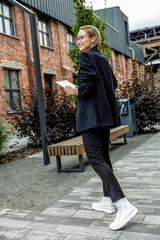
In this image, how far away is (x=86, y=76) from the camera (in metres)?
2.79

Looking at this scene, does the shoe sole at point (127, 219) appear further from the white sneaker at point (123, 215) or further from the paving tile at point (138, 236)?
the paving tile at point (138, 236)

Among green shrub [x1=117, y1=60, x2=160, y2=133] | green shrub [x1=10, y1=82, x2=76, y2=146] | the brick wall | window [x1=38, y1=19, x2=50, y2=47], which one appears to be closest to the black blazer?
green shrub [x1=10, y1=82, x2=76, y2=146]

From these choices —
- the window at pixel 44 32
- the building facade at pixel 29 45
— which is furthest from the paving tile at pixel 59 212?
the window at pixel 44 32

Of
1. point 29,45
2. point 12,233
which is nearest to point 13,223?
point 12,233

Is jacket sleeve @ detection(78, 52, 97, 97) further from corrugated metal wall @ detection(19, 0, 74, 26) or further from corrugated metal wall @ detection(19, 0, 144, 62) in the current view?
corrugated metal wall @ detection(19, 0, 74, 26)

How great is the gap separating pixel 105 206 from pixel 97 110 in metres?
1.08

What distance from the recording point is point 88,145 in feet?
9.75

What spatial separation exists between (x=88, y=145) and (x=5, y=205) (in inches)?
63.4

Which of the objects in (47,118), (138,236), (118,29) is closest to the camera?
(138,236)

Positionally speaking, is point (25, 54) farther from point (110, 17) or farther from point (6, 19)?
point (110, 17)

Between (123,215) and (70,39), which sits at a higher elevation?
(70,39)

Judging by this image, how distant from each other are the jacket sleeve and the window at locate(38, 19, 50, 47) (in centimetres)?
1460

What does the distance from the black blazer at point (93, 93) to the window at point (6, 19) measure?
11925mm

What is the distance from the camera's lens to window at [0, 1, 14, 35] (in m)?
13.8
